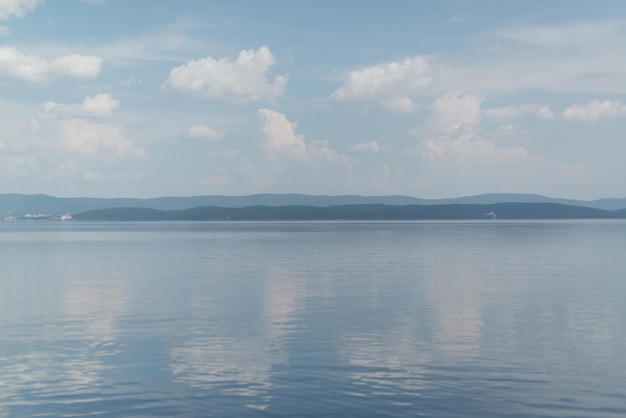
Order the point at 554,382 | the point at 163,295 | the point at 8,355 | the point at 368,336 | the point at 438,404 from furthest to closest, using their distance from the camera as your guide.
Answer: the point at 163,295 < the point at 368,336 < the point at 8,355 < the point at 554,382 < the point at 438,404

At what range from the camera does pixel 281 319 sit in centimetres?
2738

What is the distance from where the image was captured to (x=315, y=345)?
22062 mm

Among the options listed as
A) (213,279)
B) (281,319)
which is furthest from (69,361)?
(213,279)

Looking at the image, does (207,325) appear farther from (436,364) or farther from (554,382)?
(554,382)

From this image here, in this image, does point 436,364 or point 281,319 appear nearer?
point 436,364

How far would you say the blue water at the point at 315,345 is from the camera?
53.1 feet

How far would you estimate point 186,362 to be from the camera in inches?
786

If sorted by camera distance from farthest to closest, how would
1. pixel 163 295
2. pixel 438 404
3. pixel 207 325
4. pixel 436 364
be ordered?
1. pixel 163 295
2. pixel 207 325
3. pixel 436 364
4. pixel 438 404

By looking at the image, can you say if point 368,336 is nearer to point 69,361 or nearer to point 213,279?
point 69,361

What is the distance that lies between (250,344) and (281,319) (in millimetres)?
4918

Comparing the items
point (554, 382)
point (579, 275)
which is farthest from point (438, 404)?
point (579, 275)

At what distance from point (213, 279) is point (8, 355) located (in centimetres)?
2178

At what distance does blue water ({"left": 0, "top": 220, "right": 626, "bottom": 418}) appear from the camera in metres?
16.2

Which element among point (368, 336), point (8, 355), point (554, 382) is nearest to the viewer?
point (554, 382)
